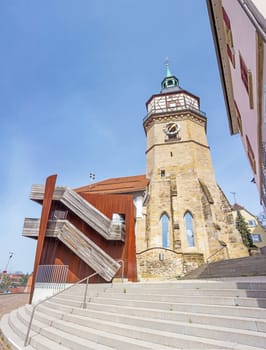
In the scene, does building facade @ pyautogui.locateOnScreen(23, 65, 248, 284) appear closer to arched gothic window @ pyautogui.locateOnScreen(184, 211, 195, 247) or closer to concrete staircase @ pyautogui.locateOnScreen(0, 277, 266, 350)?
arched gothic window @ pyautogui.locateOnScreen(184, 211, 195, 247)

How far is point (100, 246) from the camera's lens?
1171 centimetres

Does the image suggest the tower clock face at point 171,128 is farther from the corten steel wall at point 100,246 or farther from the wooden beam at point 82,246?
the wooden beam at point 82,246

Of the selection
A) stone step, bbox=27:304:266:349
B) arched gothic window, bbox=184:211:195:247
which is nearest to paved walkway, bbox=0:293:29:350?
stone step, bbox=27:304:266:349

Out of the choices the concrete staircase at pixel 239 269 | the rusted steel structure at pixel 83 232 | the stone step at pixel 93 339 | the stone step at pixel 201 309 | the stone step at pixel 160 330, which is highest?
the rusted steel structure at pixel 83 232

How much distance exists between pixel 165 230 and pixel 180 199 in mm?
3276

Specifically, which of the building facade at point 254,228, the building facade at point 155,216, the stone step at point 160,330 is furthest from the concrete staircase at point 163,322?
the building facade at point 254,228

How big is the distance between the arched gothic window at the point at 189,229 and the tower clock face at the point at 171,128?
928 centimetres

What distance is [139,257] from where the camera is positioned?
1562 centimetres

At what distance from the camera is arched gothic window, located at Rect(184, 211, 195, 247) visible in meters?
16.4

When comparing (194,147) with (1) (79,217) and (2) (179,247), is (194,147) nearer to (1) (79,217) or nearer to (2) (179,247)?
(2) (179,247)

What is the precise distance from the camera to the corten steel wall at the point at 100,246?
11062mm

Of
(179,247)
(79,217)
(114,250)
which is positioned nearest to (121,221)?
(114,250)

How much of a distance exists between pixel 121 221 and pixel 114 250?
1.75 m

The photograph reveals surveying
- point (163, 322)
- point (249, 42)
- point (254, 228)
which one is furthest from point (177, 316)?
point (254, 228)
